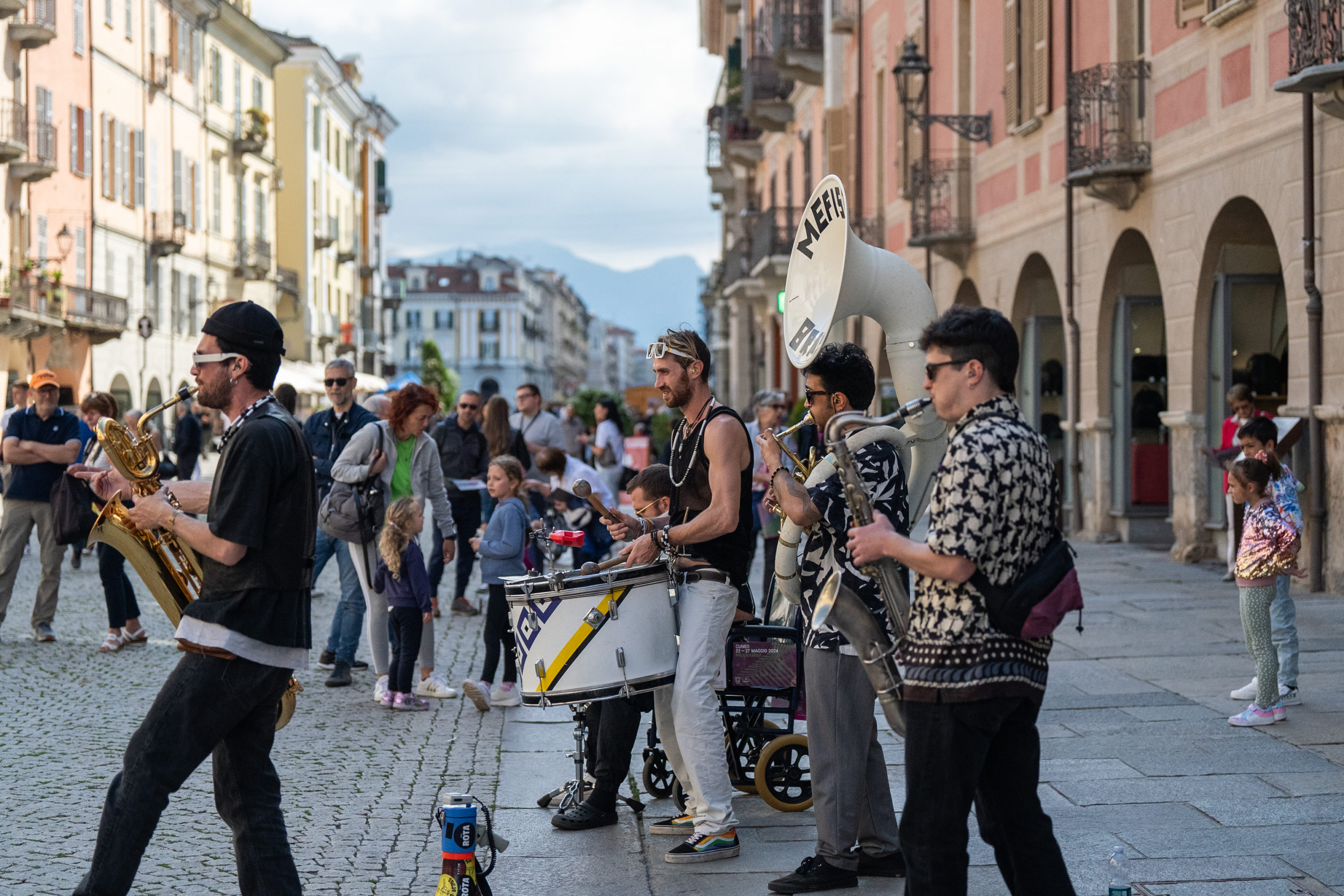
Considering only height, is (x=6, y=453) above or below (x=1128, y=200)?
below

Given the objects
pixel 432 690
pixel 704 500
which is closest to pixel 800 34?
pixel 432 690

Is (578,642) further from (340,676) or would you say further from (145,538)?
(340,676)

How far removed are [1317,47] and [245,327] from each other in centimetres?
927

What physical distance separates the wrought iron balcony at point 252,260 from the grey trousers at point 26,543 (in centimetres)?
4202

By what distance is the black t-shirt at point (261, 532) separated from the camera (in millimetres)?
4176

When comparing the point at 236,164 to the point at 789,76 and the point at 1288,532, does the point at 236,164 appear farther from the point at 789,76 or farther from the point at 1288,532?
the point at 1288,532

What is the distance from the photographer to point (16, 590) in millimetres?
14406

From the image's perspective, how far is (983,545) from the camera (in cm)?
370

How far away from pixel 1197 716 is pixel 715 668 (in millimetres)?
3435

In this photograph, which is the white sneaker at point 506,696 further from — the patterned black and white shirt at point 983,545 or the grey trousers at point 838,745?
the patterned black and white shirt at point 983,545

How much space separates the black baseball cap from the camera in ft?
14.4

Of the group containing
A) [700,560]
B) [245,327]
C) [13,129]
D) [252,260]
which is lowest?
[700,560]

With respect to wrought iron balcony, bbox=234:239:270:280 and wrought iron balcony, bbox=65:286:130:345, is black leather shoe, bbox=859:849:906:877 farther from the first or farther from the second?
wrought iron balcony, bbox=234:239:270:280

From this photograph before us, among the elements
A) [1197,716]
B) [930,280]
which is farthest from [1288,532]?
[930,280]
